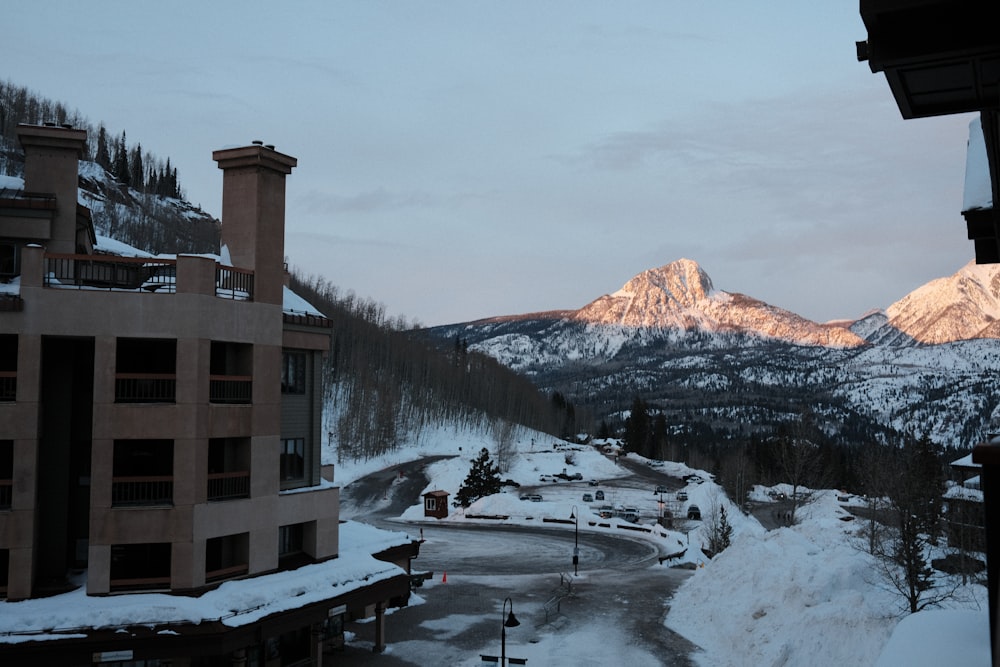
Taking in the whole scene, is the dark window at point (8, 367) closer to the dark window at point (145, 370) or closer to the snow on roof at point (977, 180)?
the dark window at point (145, 370)

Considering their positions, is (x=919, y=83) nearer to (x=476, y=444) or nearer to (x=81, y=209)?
(x=81, y=209)

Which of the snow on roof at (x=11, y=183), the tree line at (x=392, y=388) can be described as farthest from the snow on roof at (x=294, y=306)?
the tree line at (x=392, y=388)

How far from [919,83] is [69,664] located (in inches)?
1083

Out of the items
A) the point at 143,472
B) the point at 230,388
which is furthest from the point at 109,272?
the point at 143,472

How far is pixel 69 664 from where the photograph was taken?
24.7m

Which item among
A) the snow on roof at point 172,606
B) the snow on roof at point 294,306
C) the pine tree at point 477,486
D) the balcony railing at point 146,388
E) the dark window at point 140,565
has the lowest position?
the pine tree at point 477,486

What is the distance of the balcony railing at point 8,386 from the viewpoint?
87.4 ft

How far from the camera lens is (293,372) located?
33.8 metres

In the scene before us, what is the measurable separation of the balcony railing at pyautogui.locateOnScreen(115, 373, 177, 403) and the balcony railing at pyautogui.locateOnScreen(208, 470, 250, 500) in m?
3.33

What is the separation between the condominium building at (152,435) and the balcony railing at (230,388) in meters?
0.07

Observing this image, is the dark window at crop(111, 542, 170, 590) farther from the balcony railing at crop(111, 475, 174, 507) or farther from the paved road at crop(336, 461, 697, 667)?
the paved road at crop(336, 461, 697, 667)

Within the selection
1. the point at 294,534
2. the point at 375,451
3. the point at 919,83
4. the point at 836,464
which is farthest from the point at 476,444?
the point at 919,83

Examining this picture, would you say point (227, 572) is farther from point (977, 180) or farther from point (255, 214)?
point (977, 180)

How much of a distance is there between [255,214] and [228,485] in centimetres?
1059
